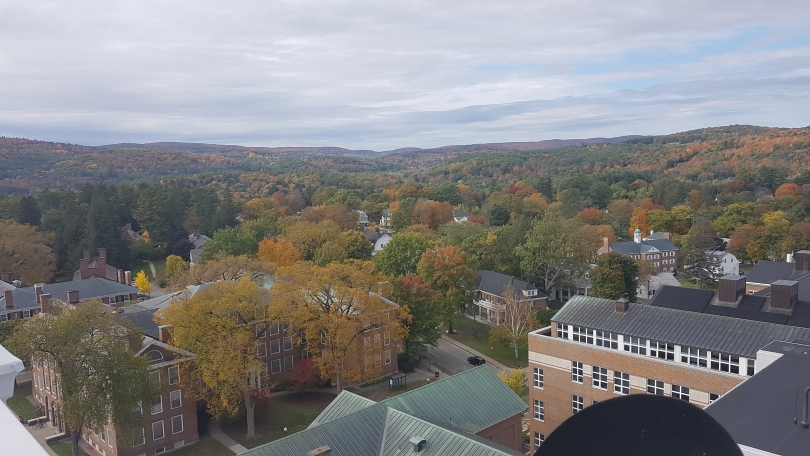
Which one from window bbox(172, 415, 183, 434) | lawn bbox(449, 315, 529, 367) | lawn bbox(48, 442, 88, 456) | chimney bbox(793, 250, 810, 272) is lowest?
lawn bbox(449, 315, 529, 367)

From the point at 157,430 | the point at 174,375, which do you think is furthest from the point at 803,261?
the point at 157,430

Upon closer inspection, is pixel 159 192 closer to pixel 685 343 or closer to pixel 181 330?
pixel 181 330

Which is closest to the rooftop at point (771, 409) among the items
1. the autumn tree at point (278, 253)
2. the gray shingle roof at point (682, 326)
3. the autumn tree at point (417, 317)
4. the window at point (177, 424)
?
the gray shingle roof at point (682, 326)

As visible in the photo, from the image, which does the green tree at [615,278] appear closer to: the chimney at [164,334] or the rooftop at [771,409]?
the rooftop at [771,409]

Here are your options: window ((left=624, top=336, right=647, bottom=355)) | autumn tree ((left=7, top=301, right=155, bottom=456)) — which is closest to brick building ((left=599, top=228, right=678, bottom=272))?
window ((left=624, top=336, right=647, bottom=355))

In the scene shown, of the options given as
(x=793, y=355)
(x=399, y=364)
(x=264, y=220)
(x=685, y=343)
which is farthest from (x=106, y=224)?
(x=793, y=355)

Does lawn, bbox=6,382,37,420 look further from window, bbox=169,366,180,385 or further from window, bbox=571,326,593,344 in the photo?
window, bbox=571,326,593,344

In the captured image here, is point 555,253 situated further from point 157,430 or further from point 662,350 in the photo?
point 157,430
